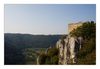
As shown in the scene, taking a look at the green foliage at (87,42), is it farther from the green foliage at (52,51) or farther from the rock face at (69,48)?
the green foliage at (52,51)

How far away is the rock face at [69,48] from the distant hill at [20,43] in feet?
0.37

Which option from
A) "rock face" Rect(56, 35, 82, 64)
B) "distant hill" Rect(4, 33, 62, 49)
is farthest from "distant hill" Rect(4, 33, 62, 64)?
"rock face" Rect(56, 35, 82, 64)

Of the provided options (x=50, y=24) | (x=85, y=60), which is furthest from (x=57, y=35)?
(x=85, y=60)

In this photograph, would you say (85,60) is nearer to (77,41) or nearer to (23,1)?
(77,41)

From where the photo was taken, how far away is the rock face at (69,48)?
5398 mm

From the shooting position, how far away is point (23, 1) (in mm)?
5344

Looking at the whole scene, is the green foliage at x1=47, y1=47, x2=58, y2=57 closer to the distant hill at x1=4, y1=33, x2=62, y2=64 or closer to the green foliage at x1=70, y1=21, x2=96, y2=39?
the distant hill at x1=4, y1=33, x2=62, y2=64

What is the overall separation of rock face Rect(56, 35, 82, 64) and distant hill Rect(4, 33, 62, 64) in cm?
11

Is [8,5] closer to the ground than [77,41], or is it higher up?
higher up

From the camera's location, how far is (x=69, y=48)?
541 cm

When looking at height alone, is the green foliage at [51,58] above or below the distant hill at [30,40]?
below

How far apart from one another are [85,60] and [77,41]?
28cm

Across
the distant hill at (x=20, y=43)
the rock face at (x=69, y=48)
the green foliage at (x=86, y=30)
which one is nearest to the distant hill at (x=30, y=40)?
the distant hill at (x=20, y=43)

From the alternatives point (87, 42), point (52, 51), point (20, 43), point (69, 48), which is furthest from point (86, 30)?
point (20, 43)
